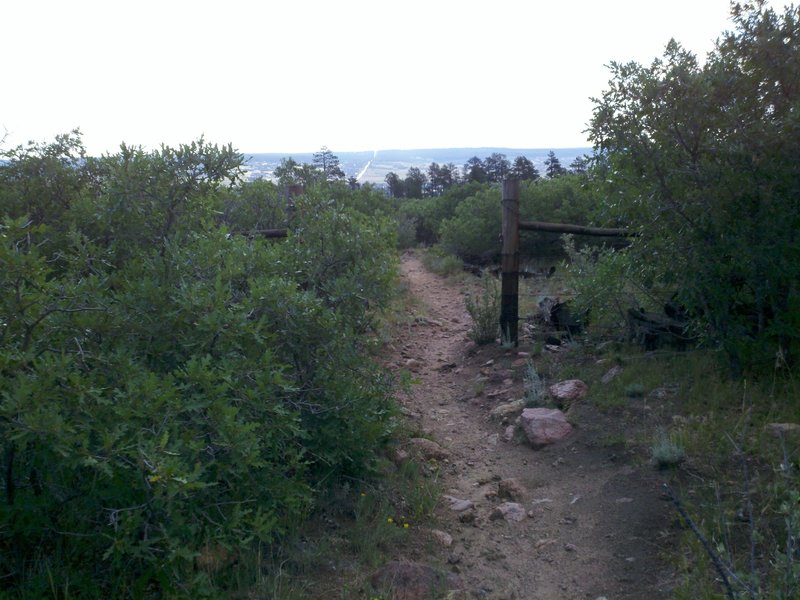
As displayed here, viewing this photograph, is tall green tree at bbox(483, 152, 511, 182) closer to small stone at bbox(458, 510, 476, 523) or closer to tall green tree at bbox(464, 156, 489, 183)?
tall green tree at bbox(464, 156, 489, 183)

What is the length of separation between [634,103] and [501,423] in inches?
105

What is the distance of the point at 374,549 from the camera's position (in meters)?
3.95

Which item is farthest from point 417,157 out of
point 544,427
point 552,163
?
point 544,427

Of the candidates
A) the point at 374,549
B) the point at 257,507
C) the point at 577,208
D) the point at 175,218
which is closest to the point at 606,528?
the point at 374,549

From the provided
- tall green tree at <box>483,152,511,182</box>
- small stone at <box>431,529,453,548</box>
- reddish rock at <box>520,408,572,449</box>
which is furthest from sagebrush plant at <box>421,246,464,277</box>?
tall green tree at <box>483,152,511,182</box>

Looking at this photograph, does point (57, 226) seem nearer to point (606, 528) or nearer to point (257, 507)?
point (257, 507)

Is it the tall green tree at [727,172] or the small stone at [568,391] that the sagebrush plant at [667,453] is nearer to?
the tall green tree at [727,172]

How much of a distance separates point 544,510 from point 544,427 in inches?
42.2

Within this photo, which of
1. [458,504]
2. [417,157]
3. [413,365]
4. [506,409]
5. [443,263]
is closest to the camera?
[458,504]

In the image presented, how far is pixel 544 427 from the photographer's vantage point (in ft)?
18.1

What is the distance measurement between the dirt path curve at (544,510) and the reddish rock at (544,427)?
0.27 ft

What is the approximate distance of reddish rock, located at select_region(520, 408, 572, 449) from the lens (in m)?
5.44

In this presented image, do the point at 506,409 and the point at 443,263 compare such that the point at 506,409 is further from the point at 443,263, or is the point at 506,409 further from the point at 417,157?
the point at 417,157

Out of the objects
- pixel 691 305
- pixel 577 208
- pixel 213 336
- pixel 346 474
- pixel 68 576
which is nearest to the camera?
pixel 68 576
